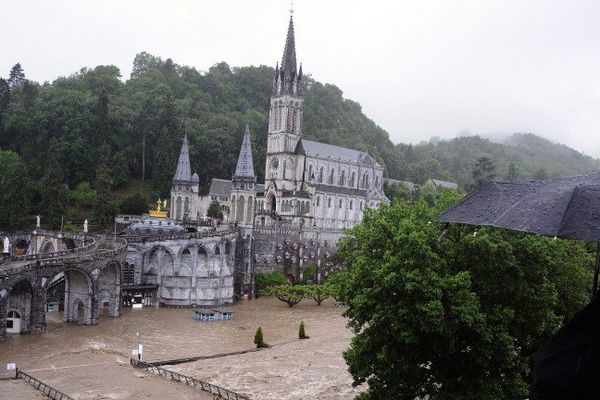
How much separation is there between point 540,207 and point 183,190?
255ft

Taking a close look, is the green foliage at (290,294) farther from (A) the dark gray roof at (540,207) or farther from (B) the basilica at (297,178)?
(A) the dark gray roof at (540,207)

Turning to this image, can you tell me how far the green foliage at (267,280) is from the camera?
7300 centimetres

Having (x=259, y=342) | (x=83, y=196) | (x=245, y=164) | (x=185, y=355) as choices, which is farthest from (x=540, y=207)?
(x=83, y=196)

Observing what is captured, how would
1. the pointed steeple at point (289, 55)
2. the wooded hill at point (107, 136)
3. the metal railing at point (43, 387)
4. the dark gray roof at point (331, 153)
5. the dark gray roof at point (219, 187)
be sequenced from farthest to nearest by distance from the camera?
the dark gray roof at point (331, 153) < the pointed steeple at point (289, 55) < the dark gray roof at point (219, 187) < the wooded hill at point (107, 136) < the metal railing at point (43, 387)

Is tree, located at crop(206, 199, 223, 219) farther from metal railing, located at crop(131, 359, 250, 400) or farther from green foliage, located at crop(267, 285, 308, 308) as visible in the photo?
Result: metal railing, located at crop(131, 359, 250, 400)

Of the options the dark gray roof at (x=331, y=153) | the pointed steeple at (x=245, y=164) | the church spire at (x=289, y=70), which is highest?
the church spire at (x=289, y=70)

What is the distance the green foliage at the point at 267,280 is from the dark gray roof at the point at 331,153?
3394cm

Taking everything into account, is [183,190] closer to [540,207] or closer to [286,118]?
[286,118]

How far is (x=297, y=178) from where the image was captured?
101750 millimetres

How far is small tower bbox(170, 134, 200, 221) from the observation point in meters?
83.3

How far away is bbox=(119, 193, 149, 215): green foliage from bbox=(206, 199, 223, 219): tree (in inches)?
427

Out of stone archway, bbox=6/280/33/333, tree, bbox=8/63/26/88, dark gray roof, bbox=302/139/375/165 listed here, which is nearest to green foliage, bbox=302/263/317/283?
dark gray roof, bbox=302/139/375/165

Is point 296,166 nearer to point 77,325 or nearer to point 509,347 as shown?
point 77,325

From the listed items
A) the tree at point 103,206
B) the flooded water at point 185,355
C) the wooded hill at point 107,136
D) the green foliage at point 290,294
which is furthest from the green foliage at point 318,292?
the wooded hill at point 107,136
